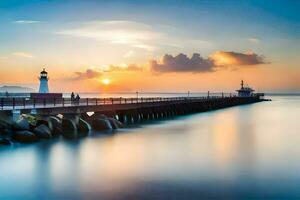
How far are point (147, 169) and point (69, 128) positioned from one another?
40.9 ft

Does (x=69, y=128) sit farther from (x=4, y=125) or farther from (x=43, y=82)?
(x=43, y=82)

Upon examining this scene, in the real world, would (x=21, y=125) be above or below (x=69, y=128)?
above

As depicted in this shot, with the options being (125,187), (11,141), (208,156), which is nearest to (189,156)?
(208,156)

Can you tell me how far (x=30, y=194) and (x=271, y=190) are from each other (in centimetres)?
880

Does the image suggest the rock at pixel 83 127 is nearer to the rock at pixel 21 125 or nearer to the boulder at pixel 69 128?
the boulder at pixel 69 128

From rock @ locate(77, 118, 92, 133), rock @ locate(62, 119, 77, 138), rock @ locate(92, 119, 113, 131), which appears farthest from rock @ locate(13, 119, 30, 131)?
rock @ locate(92, 119, 113, 131)

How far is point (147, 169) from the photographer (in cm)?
1916

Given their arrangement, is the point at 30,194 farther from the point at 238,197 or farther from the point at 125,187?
the point at 238,197

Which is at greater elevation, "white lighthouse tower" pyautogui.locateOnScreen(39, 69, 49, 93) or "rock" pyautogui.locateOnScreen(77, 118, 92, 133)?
"white lighthouse tower" pyautogui.locateOnScreen(39, 69, 49, 93)

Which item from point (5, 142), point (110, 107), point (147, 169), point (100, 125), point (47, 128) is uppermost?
point (110, 107)

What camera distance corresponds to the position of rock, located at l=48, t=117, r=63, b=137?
28.0 meters

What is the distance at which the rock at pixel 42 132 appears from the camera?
85.4ft

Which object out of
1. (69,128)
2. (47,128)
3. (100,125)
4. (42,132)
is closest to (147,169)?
(42,132)

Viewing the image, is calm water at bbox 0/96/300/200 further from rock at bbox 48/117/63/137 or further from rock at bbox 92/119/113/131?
rock at bbox 92/119/113/131
